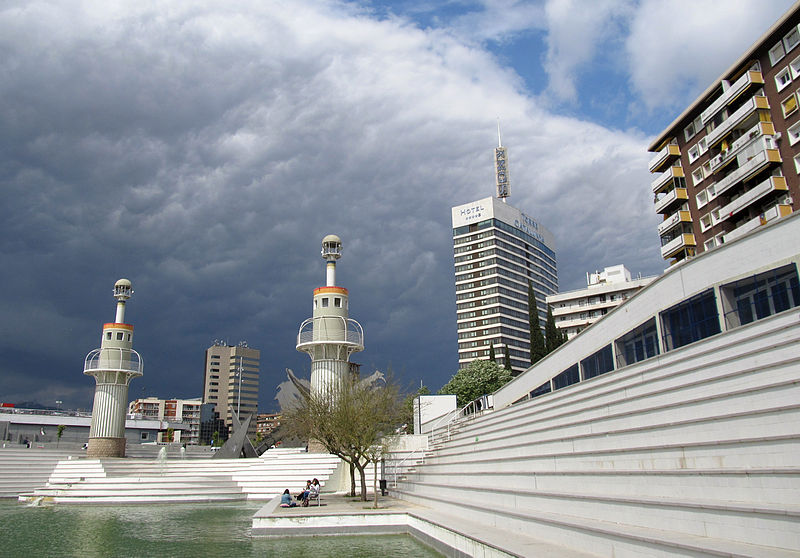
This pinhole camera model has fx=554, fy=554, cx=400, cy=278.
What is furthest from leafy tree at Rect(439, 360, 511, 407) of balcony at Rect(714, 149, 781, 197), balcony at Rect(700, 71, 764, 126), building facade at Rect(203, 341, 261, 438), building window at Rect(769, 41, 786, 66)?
building facade at Rect(203, 341, 261, 438)

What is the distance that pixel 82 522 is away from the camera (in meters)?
22.2

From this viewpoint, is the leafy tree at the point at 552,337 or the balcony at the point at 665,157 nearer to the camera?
the balcony at the point at 665,157

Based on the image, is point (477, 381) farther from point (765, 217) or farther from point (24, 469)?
point (24, 469)

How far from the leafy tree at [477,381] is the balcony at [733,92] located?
1521 inches

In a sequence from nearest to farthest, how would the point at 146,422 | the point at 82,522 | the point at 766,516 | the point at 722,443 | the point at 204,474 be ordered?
the point at 766,516
the point at 722,443
the point at 82,522
the point at 204,474
the point at 146,422

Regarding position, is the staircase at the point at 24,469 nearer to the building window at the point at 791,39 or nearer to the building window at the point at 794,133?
the building window at the point at 794,133

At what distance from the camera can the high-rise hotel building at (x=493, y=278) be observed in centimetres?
10562

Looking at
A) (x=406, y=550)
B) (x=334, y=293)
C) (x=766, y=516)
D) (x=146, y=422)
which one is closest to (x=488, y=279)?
(x=146, y=422)

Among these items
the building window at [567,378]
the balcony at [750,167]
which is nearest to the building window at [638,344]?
the building window at [567,378]

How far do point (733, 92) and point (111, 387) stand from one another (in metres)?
51.2

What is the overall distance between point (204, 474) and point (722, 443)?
33740mm

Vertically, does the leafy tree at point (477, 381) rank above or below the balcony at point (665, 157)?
below

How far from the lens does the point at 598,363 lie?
973 inches

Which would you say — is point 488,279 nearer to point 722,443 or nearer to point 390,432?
point 390,432
